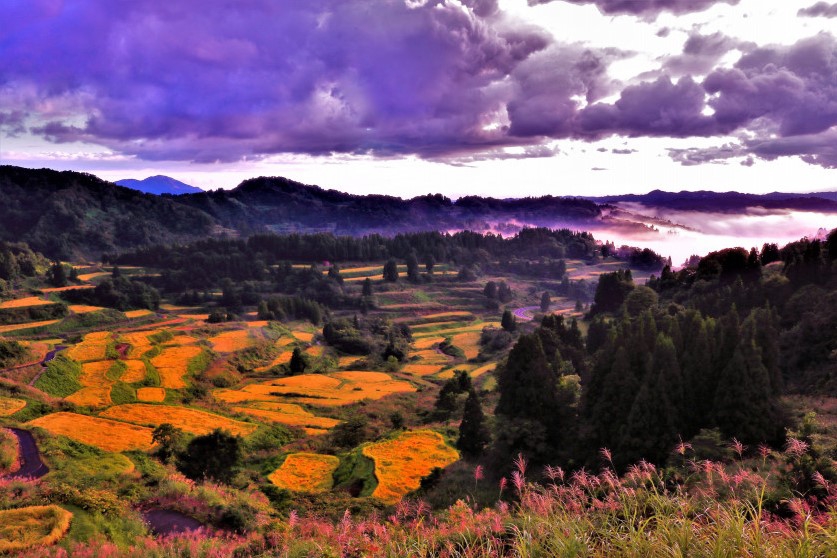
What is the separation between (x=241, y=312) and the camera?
141250mm

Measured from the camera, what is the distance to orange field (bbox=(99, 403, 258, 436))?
155 feet

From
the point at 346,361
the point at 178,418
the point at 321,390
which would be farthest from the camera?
the point at 346,361

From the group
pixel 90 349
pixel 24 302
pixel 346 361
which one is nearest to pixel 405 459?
pixel 90 349

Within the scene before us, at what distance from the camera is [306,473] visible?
128 ft

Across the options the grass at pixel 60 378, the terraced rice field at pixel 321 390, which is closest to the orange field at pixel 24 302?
the grass at pixel 60 378

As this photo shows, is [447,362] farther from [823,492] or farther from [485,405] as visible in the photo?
[823,492]

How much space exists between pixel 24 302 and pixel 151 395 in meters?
66.7

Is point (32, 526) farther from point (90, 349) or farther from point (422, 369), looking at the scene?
point (422, 369)

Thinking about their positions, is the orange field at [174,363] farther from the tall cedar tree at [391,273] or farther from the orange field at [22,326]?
the tall cedar tree at [391,273]

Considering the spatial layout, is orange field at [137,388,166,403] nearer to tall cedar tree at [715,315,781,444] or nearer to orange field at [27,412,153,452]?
orange field at [27,412,153,452]

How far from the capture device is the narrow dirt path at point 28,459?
29.6 meters

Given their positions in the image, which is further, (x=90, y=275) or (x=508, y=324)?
(x=90, y=275)

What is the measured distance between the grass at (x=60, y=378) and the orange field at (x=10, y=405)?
7647 millimetres

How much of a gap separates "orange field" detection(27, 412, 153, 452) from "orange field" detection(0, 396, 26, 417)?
9.53ft
